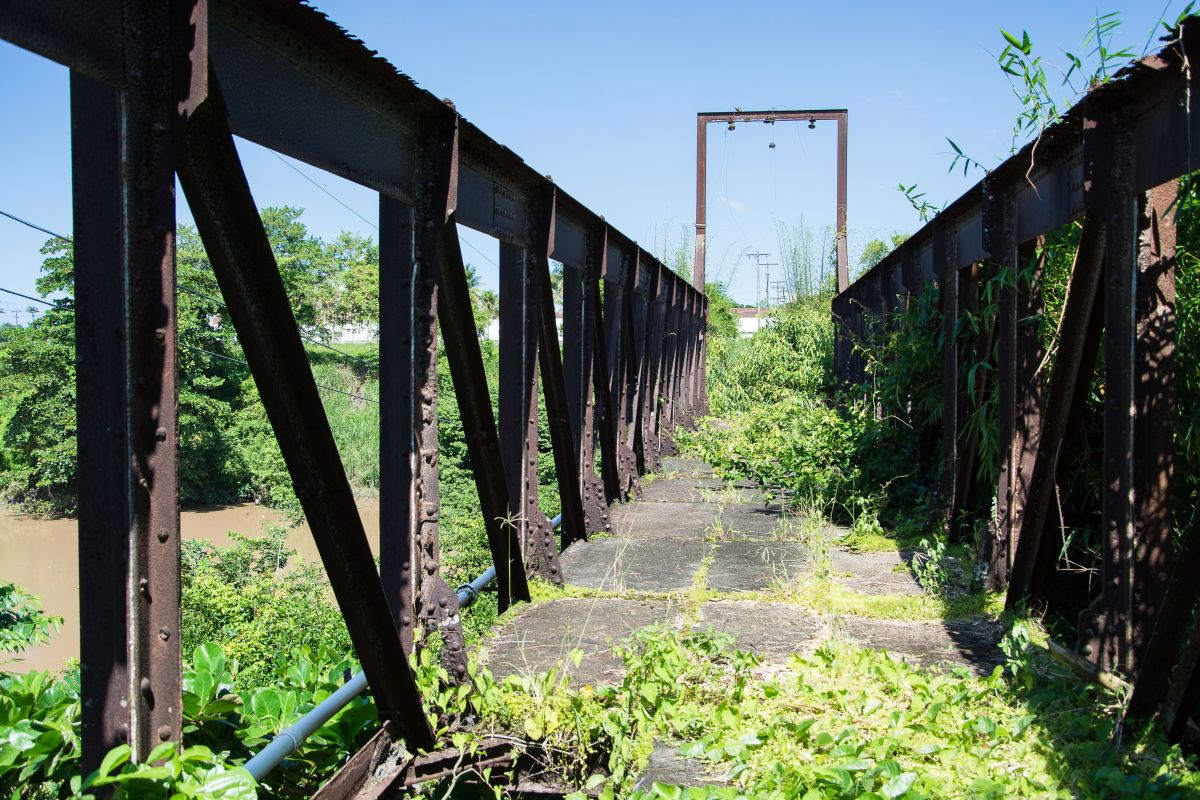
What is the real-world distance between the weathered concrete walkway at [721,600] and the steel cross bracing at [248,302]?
0.54 meters

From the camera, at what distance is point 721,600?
553 centimetres

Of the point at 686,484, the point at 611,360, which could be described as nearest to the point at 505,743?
the point at 611,360

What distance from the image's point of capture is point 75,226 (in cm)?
219

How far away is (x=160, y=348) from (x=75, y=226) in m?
0.31

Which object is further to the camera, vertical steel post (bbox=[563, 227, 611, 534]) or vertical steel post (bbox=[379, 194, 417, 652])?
vertical steel post (bbox=[563, 227, 611, 534])

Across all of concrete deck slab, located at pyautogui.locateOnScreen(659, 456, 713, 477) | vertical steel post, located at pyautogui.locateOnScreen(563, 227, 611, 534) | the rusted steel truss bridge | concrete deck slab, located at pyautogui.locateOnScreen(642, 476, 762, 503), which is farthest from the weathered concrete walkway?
concrete deck slab, located at pyautogui.locateOnScreen(659, 456, 713, 477)

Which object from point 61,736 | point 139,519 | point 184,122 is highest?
point 184,122

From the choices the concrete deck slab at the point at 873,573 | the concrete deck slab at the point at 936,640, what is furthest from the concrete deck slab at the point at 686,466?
the concrete deck slab at the point at 936,640

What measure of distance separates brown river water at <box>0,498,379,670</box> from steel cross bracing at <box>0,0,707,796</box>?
1830cm

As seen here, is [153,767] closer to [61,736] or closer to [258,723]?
[61,736]

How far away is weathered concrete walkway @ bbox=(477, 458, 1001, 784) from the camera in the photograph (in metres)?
4.43

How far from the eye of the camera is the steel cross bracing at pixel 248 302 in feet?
7.23

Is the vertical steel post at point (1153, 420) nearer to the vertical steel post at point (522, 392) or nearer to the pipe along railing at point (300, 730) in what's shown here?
the pipe along railing at point (300, 730)

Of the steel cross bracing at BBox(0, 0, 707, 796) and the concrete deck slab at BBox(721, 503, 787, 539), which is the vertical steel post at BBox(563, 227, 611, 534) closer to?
the concrete deck slab at BBox(721, 503, 787, 539)
